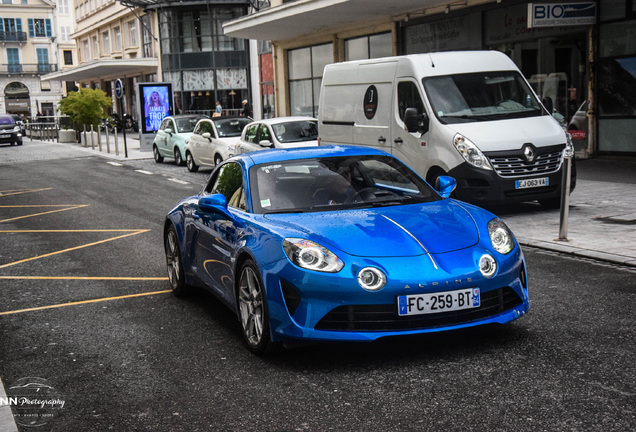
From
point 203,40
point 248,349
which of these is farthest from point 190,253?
point 203,40

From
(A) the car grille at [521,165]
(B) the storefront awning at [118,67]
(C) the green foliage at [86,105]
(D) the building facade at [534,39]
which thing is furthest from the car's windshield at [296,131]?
(B) the storefront awning at [118,67]

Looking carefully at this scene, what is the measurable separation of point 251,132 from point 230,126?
2.90 m

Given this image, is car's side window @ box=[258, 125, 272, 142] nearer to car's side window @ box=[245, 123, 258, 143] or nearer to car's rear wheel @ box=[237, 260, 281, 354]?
car's side window @ box=[245, 123, 258, 143]

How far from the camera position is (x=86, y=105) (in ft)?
125

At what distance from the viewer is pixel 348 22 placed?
2666 cm

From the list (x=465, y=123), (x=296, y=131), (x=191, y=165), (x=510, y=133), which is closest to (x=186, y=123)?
(x=191, y=165)

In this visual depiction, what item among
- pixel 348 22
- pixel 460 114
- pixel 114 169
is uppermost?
pixel 348 22

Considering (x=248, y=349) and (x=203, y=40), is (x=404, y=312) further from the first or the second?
(x=203, y=40)

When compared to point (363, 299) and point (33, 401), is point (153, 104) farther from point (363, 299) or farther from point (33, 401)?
point (363, 299)

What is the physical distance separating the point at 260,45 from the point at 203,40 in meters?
11.5

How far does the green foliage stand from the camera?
124 feet

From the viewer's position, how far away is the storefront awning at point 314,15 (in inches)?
897

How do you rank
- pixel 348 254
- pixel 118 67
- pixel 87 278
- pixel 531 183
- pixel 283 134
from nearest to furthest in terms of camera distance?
pixel 348 254
pixel 87 278
pixel 531 183
pixel 283 134
pixel 118 67

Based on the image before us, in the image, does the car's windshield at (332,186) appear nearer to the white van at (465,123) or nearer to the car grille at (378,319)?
the car grille at (378,319)
